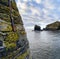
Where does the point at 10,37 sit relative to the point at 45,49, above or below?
above

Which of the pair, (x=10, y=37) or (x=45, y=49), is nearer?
(x=10, y=37)

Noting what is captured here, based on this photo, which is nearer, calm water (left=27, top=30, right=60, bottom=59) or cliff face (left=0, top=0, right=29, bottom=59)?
cliff face (left=0, top=0, right=29, bottom=59)

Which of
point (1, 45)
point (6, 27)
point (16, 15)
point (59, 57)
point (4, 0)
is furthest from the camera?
point (59, 57)

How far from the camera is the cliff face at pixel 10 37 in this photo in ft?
25.2

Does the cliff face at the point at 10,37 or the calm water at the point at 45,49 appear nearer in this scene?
the cliff face at the point at 10,37

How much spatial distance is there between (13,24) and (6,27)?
723mm

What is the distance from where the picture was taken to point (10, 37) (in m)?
8.08

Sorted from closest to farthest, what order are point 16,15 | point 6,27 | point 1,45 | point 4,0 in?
point 1,45 → point 6,27 → point 4,0 → point 16,15

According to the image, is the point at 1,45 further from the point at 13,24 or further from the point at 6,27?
the point at 13,24

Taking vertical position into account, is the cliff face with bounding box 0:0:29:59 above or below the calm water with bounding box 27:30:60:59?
above

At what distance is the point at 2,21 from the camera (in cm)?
795

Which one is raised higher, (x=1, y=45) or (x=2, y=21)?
(x=2, y=21)

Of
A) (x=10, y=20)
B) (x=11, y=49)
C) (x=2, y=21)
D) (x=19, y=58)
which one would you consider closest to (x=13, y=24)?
(x=10, y=20)

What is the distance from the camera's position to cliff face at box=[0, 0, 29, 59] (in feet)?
25.2
